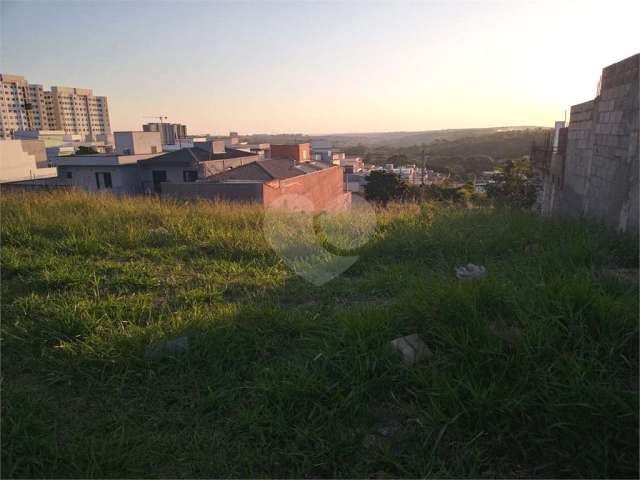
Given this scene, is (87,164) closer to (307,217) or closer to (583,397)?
(307,217)

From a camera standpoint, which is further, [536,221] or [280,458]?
[536,221]

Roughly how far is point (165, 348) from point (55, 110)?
101133 millimetres

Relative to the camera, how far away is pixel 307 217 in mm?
7160

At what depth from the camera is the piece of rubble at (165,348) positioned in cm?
271

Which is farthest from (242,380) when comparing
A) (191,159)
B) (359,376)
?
(191,159)

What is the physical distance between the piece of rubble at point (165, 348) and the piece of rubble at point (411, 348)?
4.19 ft

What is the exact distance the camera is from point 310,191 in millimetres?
28141

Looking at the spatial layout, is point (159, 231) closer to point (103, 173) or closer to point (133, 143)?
point (103, 173)

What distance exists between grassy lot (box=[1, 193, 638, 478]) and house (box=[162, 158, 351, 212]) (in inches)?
438

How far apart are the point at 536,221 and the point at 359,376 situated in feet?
14.1

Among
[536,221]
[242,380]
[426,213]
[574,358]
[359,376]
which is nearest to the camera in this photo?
[574,358]

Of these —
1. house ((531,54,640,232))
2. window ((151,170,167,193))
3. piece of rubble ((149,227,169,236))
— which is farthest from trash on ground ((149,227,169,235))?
window ((151,170,167,193))

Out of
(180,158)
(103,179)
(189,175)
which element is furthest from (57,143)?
(189,175)

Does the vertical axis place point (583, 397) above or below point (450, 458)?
above
